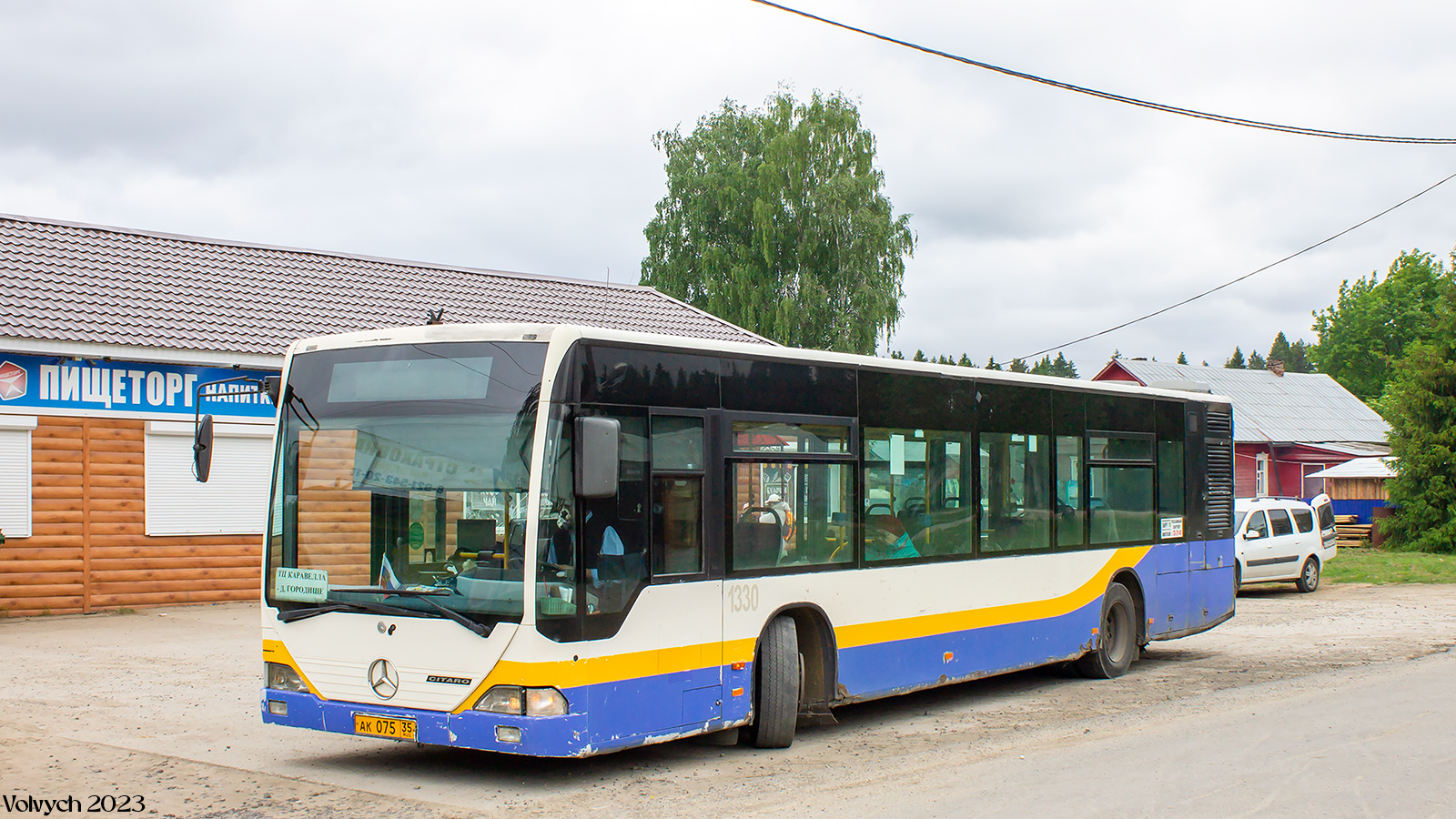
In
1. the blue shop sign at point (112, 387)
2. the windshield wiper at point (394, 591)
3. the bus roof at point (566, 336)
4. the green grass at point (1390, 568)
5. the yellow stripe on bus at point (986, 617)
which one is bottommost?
the green grass at point (1390, 568)

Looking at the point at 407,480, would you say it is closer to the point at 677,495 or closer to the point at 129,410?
the point at 677,495

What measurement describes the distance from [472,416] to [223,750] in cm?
320

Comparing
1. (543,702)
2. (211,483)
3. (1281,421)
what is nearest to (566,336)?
(543,702)

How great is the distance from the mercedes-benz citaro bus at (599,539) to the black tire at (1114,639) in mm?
2436

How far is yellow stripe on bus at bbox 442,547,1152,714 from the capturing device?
23.6 feet

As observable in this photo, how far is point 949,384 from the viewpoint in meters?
10.6

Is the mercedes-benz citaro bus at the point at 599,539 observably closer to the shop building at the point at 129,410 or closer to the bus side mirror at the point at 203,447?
the bus side mirror at the point at 203,447

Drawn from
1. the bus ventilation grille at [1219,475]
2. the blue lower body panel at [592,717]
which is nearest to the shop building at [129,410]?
the blue lower body panel at [592,717]

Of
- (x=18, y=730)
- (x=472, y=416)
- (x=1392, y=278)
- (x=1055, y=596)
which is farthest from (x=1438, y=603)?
(x=1392, y=278)

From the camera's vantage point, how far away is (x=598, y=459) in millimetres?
7102

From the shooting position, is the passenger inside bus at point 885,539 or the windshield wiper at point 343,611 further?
the passenger inside bus at point 885,539

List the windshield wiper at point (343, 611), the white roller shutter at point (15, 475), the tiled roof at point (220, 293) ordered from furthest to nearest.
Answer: the tiled roof at point (220, 293) → the white roller shutter at point (15, 475) → the windshield wiper at point (343, 611)

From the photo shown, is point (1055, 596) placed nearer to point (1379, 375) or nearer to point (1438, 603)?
point (1438, 603)

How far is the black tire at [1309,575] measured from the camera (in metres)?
23.7
